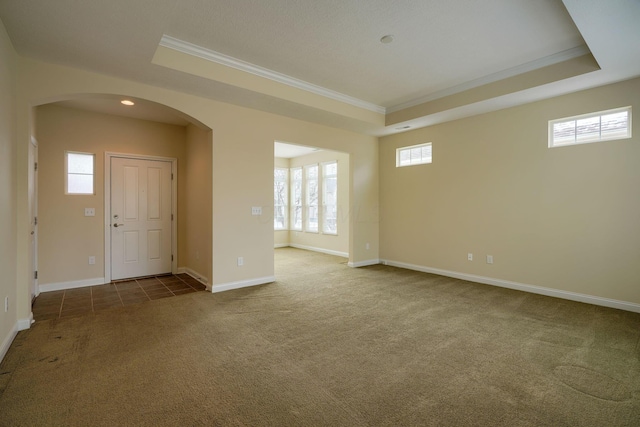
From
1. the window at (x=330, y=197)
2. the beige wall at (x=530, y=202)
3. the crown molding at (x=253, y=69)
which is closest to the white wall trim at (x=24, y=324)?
the crown molding at (x=253, y=69)

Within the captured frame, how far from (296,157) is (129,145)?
492 centimetres

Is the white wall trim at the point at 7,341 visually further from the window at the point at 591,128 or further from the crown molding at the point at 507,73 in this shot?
the window at the point at 591,128

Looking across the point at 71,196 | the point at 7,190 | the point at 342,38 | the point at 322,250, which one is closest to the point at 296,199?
the point at 322,250

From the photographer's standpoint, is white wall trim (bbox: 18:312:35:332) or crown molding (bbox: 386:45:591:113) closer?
white wall trim (bbox: 18:312:35:332)

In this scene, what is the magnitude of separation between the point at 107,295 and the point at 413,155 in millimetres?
5797

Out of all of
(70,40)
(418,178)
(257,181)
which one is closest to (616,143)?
(418,178)

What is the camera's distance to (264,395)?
2.03 meters

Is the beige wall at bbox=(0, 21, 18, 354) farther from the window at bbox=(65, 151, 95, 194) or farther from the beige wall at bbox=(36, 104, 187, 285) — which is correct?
the window at bbox=(65, 151, 95, 194)

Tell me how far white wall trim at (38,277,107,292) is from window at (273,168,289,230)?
5.18 meters

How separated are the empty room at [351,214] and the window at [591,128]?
21mm

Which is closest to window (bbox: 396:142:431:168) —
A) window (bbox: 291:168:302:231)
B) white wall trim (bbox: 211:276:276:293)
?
white wall trim (bbox: 211:276:276:293)

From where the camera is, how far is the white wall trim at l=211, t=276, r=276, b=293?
441 cm

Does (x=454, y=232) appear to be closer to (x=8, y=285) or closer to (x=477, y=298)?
(x=477, y=298)

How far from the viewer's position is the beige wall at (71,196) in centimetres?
450
